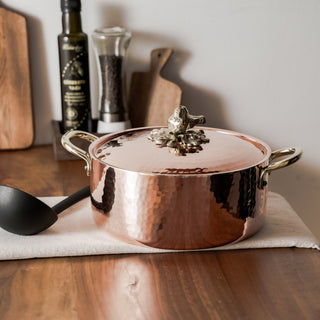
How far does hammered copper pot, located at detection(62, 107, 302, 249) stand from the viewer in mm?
591

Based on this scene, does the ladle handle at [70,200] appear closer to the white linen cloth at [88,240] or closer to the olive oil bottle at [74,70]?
the white linen cloth at [88,240]

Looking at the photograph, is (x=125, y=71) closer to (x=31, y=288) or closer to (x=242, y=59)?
(x=242, y=59)

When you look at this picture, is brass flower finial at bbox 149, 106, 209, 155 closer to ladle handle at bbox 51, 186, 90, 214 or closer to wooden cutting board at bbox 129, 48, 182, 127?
ladle handle at bbox 51, 186, 90, 214

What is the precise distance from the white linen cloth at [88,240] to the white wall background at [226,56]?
1.77 feet

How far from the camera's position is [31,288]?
59 cm

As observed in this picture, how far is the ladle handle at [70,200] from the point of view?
0.76 metres

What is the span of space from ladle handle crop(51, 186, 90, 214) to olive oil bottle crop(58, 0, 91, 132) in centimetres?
31

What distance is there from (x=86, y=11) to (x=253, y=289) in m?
0.81

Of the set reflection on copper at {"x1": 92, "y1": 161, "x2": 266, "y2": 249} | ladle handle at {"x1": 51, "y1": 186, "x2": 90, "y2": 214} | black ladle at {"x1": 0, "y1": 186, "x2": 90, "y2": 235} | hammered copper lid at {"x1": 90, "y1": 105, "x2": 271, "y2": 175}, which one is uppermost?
hammered copper lid at {"x1": 90, "y1": 105, "x2": 271, "y2": 175}

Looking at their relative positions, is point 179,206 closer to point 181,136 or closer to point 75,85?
point 181,136

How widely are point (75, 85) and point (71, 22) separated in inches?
5.6

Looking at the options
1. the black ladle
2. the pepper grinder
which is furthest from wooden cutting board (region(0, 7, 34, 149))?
the black ladle

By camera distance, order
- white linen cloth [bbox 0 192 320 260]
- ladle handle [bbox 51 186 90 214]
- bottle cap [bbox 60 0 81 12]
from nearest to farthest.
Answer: white linen cloth [bbox 0 192 320 260]
ladle handle [bbox 51 186 90 214]
bottle cap [bbox 60 0 81 12]

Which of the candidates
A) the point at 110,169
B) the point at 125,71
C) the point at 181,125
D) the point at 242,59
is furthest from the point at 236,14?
the point at 110,169
